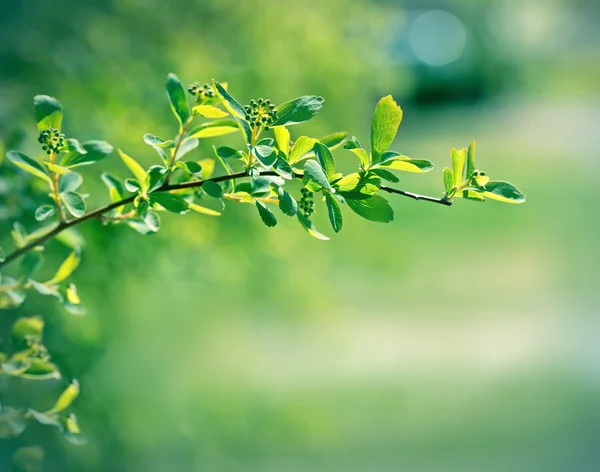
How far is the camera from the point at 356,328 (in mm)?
3686

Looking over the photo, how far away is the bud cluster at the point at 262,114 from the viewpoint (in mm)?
563

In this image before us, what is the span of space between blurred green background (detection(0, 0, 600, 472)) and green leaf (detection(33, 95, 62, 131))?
0.41 metres

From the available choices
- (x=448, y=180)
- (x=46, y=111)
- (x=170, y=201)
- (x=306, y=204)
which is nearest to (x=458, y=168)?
(x=448, y=180)

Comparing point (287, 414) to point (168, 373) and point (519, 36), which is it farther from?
point (519, 36)

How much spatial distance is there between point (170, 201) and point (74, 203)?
0.10m

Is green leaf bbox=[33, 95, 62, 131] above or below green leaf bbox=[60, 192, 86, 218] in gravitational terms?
above

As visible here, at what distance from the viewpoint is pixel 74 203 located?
0.64 metres

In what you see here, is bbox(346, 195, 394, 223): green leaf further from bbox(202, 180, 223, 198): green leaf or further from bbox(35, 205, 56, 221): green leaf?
bbox(35, 205, 56, 221): green leaf

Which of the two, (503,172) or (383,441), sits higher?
(503,172)

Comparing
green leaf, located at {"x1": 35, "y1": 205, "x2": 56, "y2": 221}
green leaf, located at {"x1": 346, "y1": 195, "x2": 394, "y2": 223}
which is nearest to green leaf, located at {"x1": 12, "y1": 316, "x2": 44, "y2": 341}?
green leaf, located at {"x1": 35, "y1": 205, "x2": 56, "y2": 221}

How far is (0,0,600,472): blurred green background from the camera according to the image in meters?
1.57

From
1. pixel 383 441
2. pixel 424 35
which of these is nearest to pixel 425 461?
pixel 383 441

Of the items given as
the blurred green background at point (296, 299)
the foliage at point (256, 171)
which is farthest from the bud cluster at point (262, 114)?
the blurred green background at point (296, 299)

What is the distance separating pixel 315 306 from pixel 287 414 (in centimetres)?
67
